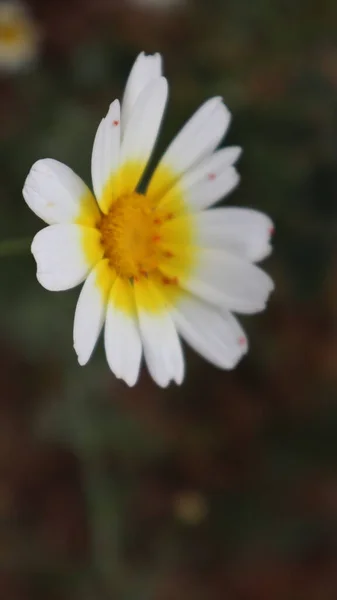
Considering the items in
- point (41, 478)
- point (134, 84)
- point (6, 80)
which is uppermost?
point (6, 80)

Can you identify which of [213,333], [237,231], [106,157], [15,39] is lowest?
[213,333]

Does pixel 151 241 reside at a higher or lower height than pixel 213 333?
higher

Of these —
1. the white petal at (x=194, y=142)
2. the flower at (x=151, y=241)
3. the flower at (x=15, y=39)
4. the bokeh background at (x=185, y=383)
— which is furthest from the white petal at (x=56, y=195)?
the flower at (x=15, y=39)

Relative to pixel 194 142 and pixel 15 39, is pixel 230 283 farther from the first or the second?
pixel 15 39

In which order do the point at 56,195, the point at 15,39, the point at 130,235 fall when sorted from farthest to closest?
the point at 15,39
the point at 130,235
the point at 56,195

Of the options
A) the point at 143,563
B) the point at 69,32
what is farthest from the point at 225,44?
the point at 143,563

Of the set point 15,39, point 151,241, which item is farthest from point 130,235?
point 15,39

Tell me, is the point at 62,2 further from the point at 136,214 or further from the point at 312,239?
the point at 136,214

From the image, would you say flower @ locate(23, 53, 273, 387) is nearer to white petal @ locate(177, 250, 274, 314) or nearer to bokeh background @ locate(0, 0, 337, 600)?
white petal @ locate(177, 250, 274, 314)
